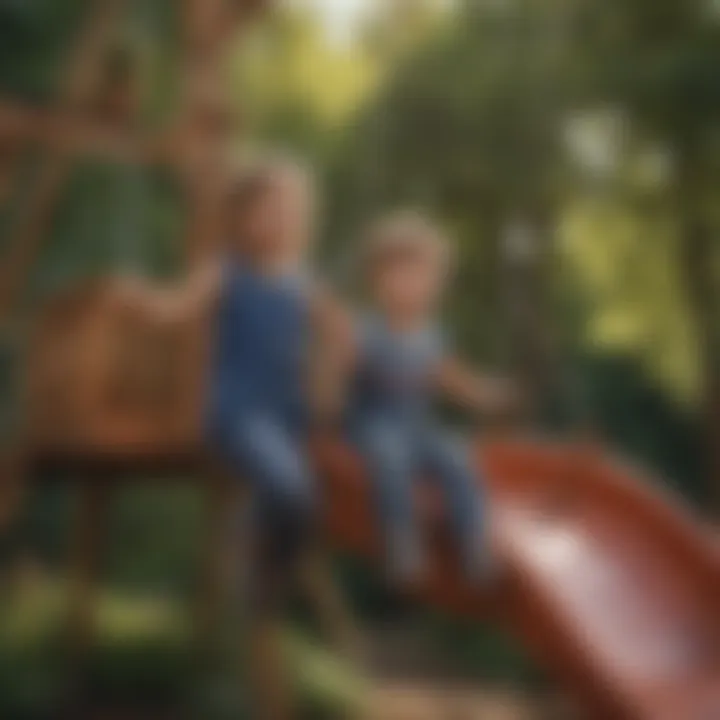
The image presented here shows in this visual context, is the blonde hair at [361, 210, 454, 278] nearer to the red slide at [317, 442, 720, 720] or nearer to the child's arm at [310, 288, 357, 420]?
the child's arm at [310, 288, 357, 420]

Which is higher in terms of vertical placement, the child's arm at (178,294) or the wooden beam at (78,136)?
the wooden beam at (78,136)

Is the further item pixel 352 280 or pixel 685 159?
pixel 685 159

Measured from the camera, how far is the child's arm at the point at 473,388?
145 centimetres

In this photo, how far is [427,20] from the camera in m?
1.49

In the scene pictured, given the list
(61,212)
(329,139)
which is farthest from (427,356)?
(61,212)

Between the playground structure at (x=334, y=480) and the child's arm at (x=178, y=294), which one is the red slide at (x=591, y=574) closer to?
the playground structure at (x=334, y=480)

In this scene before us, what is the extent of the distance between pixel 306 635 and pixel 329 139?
14.7 inches

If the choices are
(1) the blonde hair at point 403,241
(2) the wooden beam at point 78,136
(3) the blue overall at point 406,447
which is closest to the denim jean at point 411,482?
(3) the blue overall at point 406,447

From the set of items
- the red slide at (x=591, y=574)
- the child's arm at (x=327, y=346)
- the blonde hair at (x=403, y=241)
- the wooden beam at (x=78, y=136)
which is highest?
the wooden beam at (x=78, y=136)

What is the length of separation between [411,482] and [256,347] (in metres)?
0.15

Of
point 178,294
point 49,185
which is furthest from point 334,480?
point 49,185

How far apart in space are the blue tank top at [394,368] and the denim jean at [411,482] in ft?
0.04

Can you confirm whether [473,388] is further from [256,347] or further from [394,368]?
[256,347]

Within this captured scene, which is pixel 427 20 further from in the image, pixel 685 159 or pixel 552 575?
pixel 552 575
